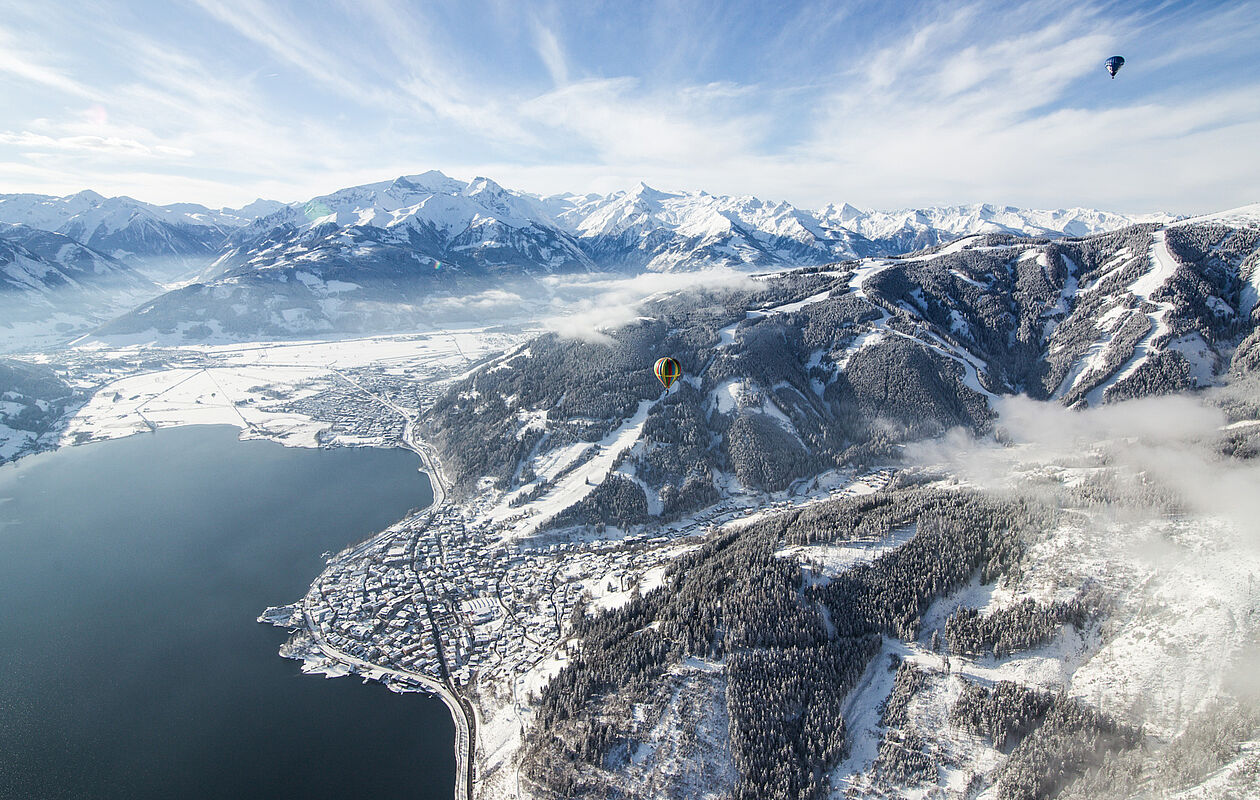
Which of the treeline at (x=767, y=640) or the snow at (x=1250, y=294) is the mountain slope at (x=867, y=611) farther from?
the snow at (x=1250, y=294)

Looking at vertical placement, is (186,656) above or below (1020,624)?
below

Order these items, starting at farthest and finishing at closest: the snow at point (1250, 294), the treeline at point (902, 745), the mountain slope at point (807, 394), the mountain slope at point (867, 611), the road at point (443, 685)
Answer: the snow at point (1250, 294)
the mountain slope at point (807, 394)
the road at point (443, 685)
the mountain slope at point (867, 611)
the treeline at point (902, 745)

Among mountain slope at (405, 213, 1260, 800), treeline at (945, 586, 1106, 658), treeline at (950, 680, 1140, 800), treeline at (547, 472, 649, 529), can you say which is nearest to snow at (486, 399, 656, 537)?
mountain slope at (405, 213, 1260, 800)

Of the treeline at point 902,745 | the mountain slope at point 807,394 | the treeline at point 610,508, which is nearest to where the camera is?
the treeline at point 902,745

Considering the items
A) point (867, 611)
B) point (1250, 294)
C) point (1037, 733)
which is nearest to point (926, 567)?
point (867, 611)

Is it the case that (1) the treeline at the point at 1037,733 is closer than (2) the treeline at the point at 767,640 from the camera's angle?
Yes

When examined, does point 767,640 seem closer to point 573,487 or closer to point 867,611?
point 867,611

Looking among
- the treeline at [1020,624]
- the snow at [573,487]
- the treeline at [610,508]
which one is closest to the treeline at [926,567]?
the treeline at [1020,624]

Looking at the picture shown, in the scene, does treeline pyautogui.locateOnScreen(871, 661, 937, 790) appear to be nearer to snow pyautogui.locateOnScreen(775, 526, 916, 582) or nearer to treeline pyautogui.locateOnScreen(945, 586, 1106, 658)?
treeline pyautogui.locateOnScreen(945, 586, 1106, 658)

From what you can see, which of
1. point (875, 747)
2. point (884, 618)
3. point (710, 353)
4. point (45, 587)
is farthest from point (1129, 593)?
point (45, 587)
